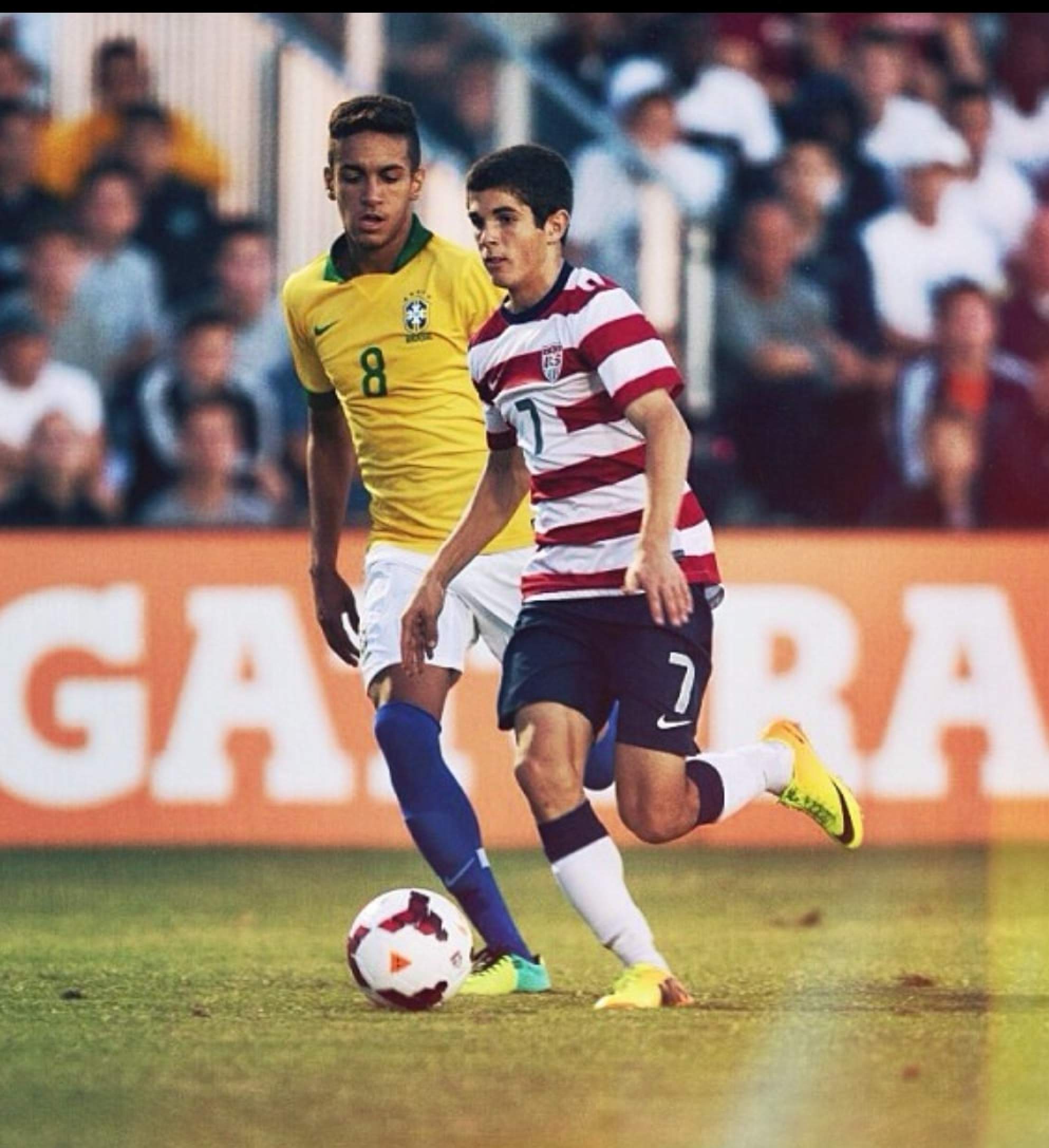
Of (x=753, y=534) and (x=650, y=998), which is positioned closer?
(x=650, y=998)

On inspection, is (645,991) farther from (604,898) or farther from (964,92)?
(964,92)

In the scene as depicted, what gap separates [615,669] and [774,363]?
597cm

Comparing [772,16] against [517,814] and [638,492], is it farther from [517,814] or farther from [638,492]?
[638,492]

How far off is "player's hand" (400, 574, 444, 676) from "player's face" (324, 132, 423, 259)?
2.95 feet

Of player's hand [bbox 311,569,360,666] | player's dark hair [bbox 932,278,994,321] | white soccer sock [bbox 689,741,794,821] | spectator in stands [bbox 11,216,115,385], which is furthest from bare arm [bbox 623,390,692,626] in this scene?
player's dark hair [bbox 932,278,994,321]

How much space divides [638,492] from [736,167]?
673cm

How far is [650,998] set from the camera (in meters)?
6.12

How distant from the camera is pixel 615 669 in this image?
6.32 metres

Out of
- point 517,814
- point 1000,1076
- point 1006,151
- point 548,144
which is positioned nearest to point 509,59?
point 548,144

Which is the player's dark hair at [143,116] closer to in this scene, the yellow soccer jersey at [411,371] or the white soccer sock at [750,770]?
the yellow soccer jersey at [411,371]

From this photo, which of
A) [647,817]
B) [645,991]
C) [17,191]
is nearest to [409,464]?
[647,817]

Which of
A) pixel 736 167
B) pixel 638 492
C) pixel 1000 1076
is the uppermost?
pixel 736 167

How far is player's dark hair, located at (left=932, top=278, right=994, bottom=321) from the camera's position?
12.3 m

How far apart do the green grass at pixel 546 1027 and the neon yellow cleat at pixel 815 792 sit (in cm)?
37
